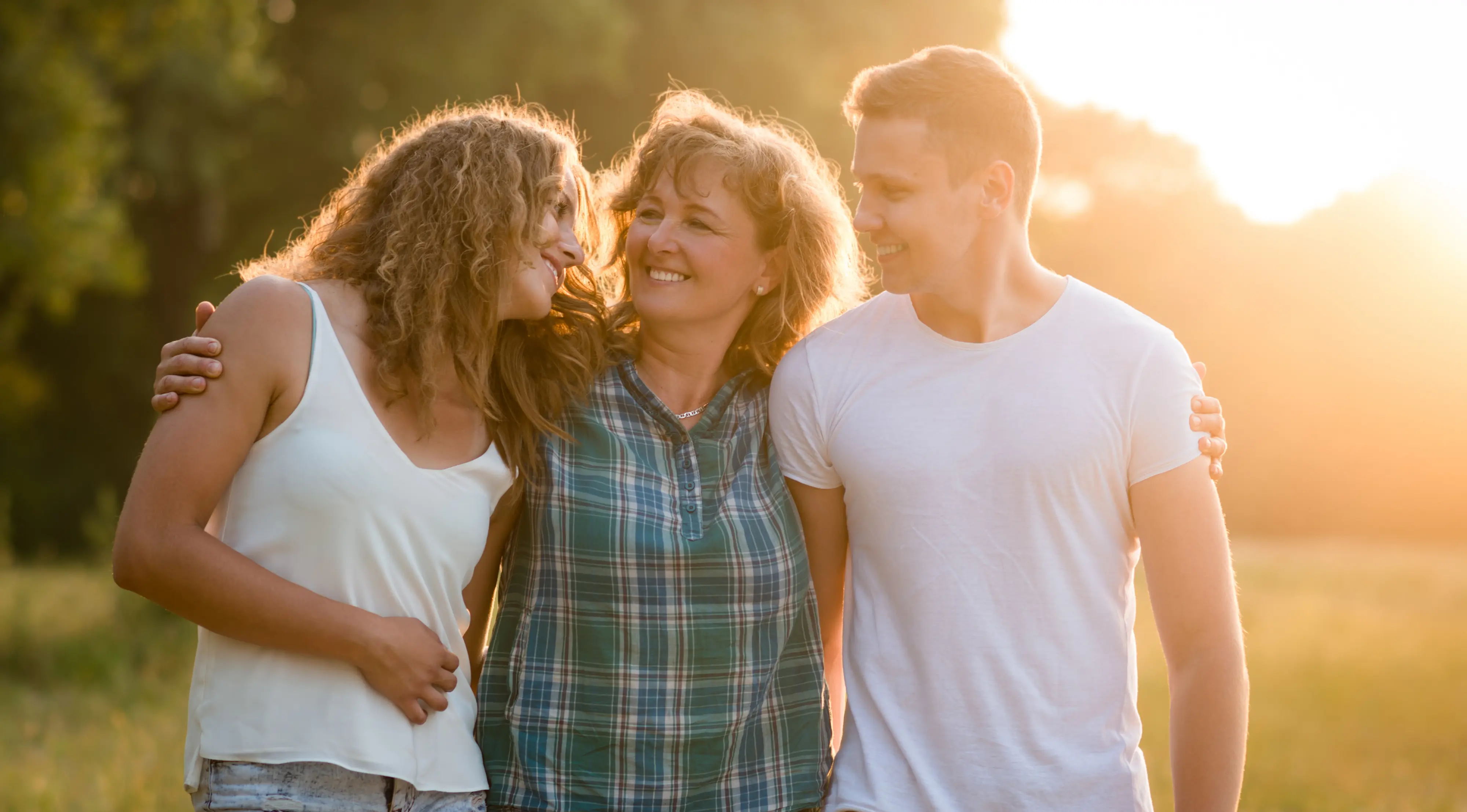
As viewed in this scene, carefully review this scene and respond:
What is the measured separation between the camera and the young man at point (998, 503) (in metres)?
2.63

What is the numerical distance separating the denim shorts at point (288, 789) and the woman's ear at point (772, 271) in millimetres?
1588

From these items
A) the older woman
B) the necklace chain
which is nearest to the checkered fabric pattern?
the older woman

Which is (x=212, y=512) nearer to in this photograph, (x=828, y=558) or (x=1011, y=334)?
(x=828, y=558)

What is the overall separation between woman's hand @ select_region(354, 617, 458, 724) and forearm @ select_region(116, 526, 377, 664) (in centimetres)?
4

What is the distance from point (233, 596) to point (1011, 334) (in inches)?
67.1

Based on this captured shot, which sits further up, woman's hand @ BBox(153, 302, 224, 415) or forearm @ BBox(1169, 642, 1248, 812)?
woman's hand @ BBox(153, 302, 224, 415)

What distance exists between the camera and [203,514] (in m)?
2.35

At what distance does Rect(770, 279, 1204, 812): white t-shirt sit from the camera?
2660 mm

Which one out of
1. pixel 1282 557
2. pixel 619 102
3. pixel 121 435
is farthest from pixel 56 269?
pixel 1282 557

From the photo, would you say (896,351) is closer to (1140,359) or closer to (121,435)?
(1140,359)

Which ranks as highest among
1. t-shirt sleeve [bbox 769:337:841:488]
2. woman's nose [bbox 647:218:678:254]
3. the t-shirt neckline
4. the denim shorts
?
woman's nose [bbox 647:218:678:254]

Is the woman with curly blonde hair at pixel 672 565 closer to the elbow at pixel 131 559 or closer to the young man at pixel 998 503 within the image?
the young man at pixel 998 503

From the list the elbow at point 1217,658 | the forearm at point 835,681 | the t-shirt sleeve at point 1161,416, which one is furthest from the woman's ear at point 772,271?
the elbow at point 1217,658

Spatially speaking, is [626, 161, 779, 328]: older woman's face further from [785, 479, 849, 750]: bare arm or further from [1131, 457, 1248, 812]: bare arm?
[1131, 457, 1248, 812]: bare arm
